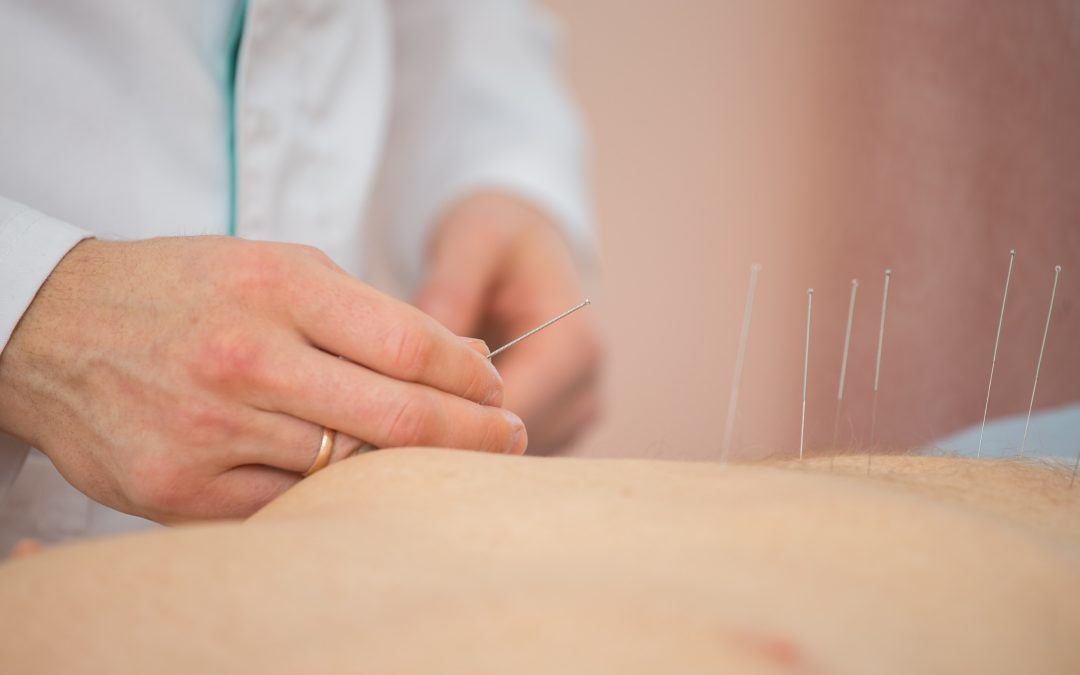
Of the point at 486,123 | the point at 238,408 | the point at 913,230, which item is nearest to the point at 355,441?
the point at 238,408

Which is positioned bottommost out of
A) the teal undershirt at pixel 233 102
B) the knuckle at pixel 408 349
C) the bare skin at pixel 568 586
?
the bare skin at pixel 568 586

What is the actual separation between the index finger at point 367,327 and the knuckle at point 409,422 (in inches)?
0.8

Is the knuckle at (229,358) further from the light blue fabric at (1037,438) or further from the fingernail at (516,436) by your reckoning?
the light blue fabric at (1037,438)

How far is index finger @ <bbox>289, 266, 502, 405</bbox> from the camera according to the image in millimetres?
620

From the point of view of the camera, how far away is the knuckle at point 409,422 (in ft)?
2.03

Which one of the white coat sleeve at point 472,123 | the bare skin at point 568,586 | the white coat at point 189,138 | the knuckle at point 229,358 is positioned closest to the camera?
the bare skin at point 568,586

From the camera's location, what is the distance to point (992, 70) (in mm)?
1694

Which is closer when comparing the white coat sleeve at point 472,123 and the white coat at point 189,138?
the white coat at point 189,138

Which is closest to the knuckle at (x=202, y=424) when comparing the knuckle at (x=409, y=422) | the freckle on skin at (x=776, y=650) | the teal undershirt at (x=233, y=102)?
the knuckle at (x=409, y=422)

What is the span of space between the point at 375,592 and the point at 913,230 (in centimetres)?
168

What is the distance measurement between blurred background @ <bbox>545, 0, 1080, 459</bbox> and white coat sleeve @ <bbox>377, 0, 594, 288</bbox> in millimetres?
645

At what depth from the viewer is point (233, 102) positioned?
1.12m

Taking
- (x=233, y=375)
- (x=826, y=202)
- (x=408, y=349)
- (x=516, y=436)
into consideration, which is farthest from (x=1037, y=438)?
(x=826, y=202)

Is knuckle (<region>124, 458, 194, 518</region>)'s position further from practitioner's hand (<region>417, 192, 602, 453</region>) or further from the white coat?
practitioner's hand (<region>417, 192, 602, 453</region>)
